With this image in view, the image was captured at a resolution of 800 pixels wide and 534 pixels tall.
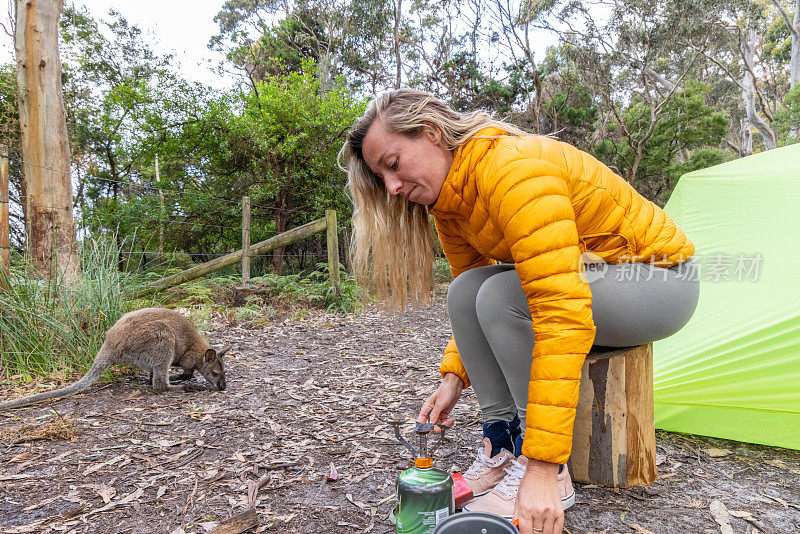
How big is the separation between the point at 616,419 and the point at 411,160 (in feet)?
3.80

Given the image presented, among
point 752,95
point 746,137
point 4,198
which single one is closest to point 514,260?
point 4,198

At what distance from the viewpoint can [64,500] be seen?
1.83m

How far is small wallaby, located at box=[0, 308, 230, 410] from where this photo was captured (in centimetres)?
→ 310

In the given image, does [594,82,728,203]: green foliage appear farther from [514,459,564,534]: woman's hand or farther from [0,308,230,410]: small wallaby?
[514,459,564,534]: woman's hand

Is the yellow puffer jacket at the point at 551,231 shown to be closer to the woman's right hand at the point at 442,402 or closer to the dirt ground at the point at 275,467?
the woman's right hand at the point at 442,402

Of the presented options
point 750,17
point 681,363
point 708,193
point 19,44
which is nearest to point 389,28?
→ point 750,17

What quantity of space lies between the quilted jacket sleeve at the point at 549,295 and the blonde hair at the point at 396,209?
0.32 metres

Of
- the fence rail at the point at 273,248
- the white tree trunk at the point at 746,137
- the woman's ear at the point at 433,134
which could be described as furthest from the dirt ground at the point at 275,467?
the white tree trunk at the point at 746,137

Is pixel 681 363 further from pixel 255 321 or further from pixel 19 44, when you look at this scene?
pixel 19 44

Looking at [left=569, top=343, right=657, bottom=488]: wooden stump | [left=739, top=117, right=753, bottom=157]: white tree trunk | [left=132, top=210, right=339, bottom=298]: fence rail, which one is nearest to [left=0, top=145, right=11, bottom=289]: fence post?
[left=132, top=210, right=339, bottom=298]: fence rail

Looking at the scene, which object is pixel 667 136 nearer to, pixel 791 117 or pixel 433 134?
pixel 791 117

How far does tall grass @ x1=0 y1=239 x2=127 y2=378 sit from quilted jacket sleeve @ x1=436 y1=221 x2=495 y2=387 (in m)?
2.72

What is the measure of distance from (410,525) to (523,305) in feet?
2.35

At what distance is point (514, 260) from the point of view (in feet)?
4.43
